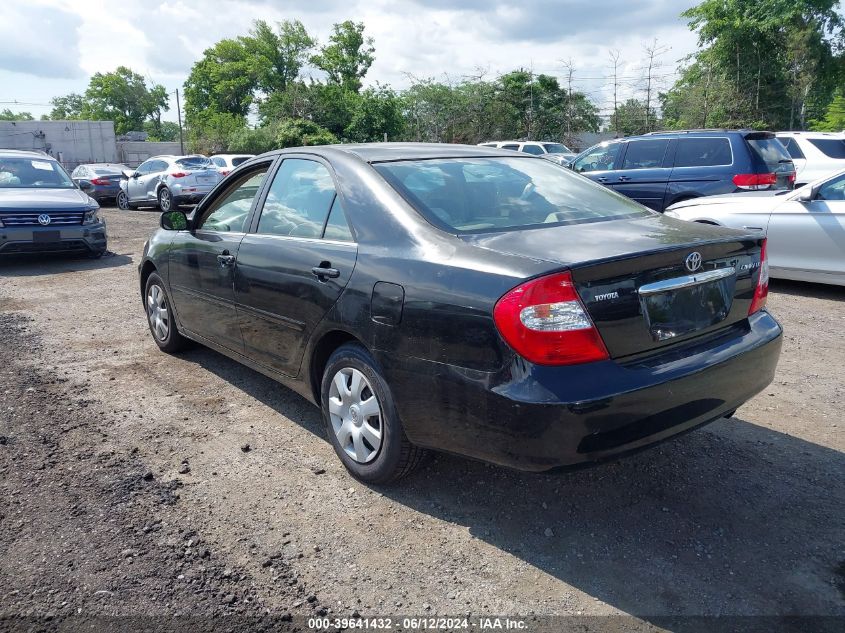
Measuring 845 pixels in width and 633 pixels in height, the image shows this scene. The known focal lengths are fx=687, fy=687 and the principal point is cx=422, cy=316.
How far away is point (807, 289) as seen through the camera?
7891mm

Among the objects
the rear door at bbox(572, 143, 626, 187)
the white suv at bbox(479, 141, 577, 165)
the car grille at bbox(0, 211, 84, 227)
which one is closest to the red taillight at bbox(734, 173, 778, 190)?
the rear door at bbox(572, 143, 626, 187)

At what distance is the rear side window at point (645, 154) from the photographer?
10.4 metres

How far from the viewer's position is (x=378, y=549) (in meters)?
2.93

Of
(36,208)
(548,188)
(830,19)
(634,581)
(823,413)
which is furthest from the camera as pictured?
(830,19)

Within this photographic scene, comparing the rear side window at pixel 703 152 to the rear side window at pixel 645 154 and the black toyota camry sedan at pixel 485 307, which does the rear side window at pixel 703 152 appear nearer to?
the rear side window at pixel 645 154

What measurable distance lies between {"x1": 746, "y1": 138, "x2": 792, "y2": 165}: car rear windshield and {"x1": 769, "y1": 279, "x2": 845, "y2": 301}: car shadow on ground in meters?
2.15

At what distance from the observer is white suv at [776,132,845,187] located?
1313cm

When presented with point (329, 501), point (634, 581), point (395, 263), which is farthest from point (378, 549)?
point (395, 263)

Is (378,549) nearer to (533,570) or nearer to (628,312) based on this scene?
(533,570)

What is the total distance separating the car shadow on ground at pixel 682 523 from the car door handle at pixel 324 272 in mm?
1081

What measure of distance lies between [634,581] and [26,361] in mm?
5006

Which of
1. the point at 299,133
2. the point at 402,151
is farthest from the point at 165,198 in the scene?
the point at 299,133

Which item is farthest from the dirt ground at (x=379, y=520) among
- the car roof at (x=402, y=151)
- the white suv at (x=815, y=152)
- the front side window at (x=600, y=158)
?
the white suv at (x=815, y=152)

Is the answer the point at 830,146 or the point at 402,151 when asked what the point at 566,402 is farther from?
the point at 830,146
